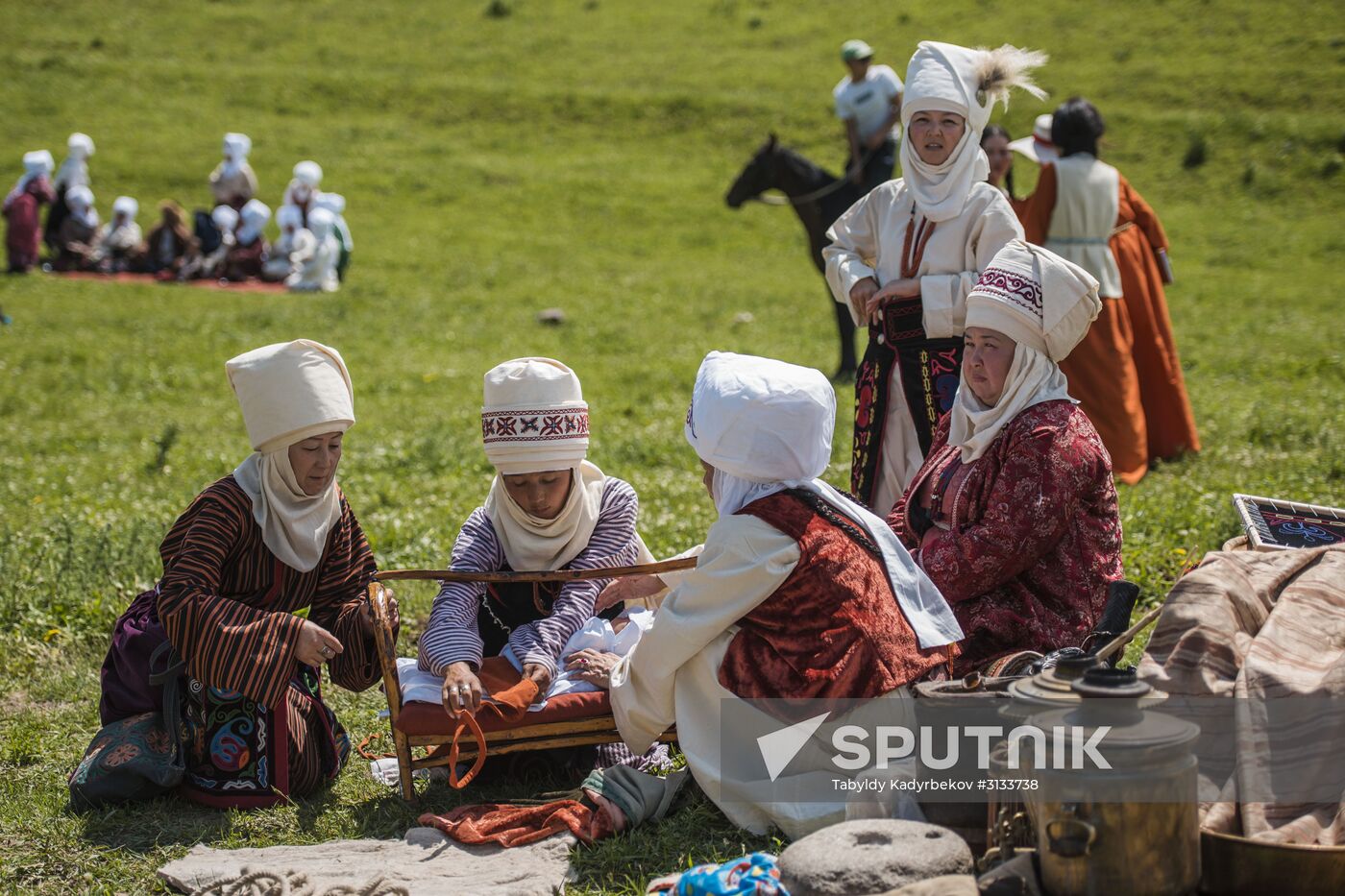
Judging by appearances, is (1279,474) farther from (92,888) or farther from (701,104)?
(701,104)

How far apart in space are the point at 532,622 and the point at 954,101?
7.93 feet

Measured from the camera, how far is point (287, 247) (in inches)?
742

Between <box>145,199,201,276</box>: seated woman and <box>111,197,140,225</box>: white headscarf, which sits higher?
<box>111,197,140,225</box>: white headscarf

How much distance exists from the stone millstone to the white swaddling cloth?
102 centimetres

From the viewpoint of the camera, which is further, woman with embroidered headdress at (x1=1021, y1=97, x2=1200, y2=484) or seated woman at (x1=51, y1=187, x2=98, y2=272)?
seated woman at (x1=51, y1=187, x2=98, y2=272)

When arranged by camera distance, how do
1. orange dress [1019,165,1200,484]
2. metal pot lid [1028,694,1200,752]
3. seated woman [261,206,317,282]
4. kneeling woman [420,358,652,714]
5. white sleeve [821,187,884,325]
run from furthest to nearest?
seated woman [261,206,317,282]
orange dress [1019,165,1200,484]
white sleeve [821,187,884,325]
kneeling woman [420,358,652,714]
metal pot lid [1028,694,1200,752]

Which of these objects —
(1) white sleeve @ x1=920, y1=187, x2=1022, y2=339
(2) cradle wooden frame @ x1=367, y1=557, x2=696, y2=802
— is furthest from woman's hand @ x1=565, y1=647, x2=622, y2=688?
(1) white sleeve @ x1=920, y1=187, x2=1022, y2=339

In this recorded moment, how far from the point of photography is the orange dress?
764cm

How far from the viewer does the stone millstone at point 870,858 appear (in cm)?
274

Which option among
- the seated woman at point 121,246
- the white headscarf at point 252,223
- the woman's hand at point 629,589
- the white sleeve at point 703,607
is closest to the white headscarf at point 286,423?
the woman's hand at point 629,589

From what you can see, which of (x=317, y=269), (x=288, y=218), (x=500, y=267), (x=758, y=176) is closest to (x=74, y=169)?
(x=288, y=218)

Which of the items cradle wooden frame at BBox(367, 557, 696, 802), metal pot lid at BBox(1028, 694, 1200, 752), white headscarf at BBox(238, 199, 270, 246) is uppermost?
white headscarf at BBox(238, 199, 270, 246)

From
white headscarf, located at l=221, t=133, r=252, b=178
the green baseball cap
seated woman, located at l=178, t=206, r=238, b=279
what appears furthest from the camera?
white headscarf, located at l=221, t=133, r=252, b=178

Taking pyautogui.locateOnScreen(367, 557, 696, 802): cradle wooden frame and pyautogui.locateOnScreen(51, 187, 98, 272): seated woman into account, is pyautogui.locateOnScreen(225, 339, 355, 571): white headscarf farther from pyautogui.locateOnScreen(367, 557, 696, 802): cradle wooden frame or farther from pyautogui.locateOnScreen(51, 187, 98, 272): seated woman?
pyautogui.locateOnScreen(51, 187, 98, 272): seated woman
